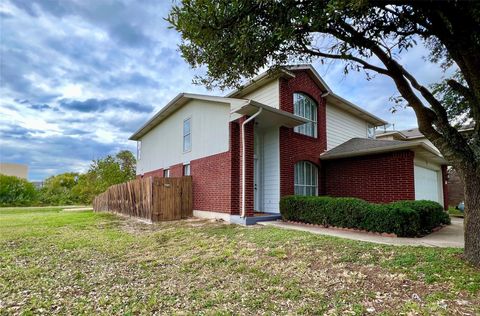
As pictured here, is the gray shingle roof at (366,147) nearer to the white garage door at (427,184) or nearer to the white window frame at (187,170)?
the white garage door at (427,184)

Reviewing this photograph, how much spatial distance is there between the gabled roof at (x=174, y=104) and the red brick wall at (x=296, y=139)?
2400 millimetres

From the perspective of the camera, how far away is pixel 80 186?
108 ft

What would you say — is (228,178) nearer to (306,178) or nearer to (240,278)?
(306,178)

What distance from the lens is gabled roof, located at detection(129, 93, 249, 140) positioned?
10.2 metres

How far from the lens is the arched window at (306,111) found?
12.4m

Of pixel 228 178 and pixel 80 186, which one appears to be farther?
pixel 80 186

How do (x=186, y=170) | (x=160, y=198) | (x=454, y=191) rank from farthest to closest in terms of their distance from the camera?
(x=454, y=191), (x=186, y=170), (x=160, y=198)

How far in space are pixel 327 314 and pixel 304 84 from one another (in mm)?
10860

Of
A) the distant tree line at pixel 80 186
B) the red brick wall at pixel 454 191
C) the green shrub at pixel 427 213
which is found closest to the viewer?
the green shrub at pixel 427 213

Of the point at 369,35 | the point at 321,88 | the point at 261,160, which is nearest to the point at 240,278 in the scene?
the point at 369,35

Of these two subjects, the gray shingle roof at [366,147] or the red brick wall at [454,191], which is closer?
the gray shingle roof at [366,147]

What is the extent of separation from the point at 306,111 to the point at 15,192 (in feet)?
99.9

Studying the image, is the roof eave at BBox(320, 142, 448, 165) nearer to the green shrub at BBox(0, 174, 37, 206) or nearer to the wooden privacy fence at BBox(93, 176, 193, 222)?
the wooden privacy fence at BBox(93, 176, 193, 222)

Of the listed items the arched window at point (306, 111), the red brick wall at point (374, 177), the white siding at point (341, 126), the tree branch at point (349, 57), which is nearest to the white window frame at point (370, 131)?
the white siding at point (341, 126)
